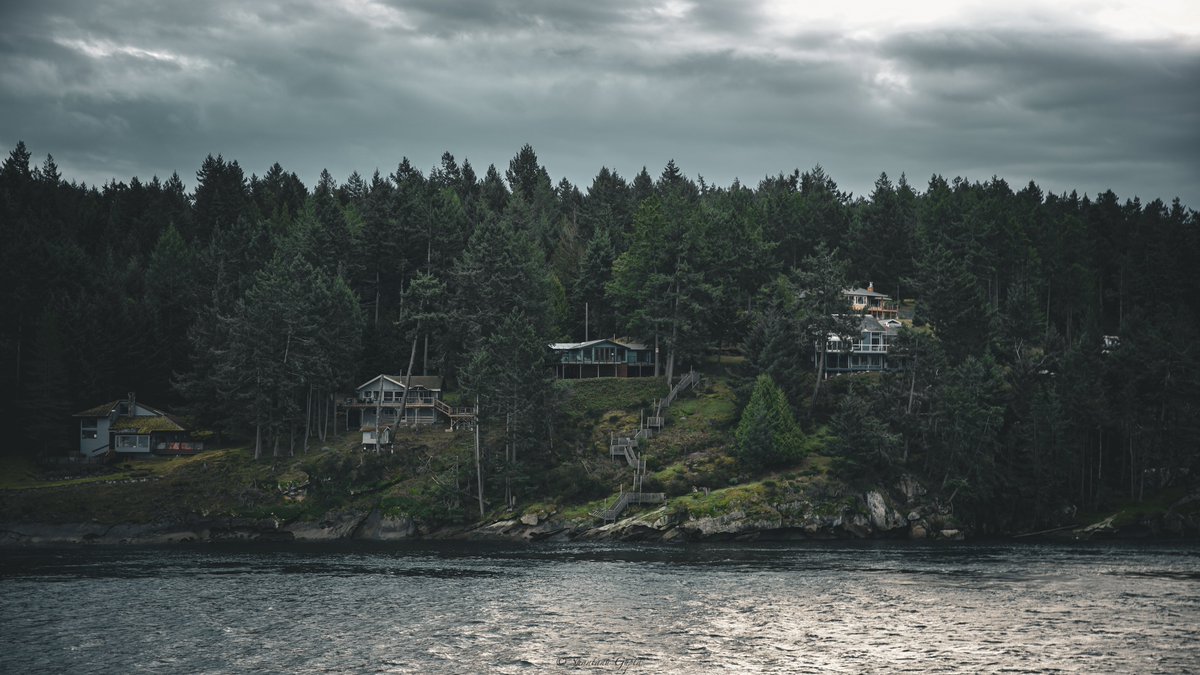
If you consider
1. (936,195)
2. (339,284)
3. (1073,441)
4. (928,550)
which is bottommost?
(928,550)

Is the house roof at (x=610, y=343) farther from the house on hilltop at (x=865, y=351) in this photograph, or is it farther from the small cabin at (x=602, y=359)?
the house on hilltop at (x=865, y=351)

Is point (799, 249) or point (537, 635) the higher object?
point (799, 249)

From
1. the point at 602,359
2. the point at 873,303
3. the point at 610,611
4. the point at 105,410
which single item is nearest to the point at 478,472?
the point at 602,359

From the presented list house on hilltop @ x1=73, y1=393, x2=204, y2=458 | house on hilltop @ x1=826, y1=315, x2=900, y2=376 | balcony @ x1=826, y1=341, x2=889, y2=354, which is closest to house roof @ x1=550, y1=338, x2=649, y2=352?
balcony @ x1=826, y1=341, x2=889, y2=354

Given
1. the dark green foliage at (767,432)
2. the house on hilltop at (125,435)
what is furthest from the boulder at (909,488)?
the house on hilltop at (125,435)

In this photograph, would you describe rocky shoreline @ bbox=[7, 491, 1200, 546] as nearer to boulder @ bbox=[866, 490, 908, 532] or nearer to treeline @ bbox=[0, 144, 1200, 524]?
boulder @ bbox=[866, 490, 908, 532]

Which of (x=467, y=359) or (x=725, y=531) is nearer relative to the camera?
(x=725, y=531)


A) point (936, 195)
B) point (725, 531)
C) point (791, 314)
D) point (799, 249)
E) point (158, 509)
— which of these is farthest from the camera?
A: point (936, 195)

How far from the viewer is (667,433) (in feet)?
347

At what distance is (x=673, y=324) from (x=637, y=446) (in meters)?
16.8

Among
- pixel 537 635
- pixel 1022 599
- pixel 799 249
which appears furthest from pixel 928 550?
pixel 799 249

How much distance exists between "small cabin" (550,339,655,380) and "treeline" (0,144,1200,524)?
2.82 metres

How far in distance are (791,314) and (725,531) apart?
102 ft

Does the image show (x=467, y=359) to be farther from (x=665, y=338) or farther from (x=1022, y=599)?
(x=1022, y=599)
